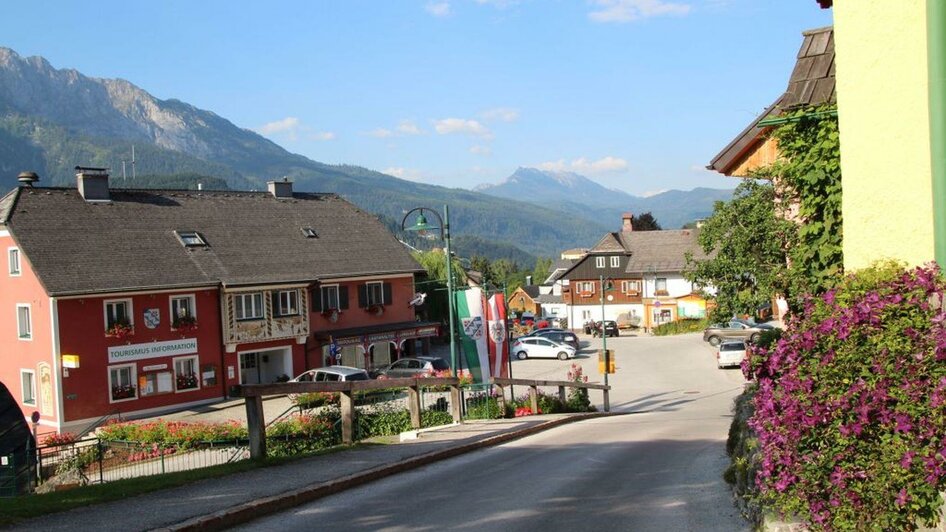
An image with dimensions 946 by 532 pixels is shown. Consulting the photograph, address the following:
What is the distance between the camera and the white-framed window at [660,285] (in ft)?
259

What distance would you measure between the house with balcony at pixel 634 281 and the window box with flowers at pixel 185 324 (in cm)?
4447

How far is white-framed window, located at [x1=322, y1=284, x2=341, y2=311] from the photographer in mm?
44656

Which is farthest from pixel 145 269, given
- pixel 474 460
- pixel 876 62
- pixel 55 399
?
pixel 876 62

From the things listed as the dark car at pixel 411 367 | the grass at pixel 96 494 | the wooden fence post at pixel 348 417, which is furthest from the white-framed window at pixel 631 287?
the grass at pixel 96 494

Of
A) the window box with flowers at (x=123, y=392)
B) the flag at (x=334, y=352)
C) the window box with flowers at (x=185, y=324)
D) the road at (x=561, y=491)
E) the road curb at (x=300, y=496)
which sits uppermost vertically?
the window box with flowers at (x=185, y=324)

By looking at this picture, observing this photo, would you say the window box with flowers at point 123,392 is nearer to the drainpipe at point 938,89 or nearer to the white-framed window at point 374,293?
the white-framed window at point 374,293

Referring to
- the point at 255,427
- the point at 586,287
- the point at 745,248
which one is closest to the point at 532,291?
the point at 586,287

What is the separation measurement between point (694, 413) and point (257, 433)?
21.4 meters

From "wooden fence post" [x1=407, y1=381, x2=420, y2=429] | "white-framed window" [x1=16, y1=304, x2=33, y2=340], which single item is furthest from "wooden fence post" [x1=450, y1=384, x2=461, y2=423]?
"white-framed window" [x1=16, y1=304, x2=33, y2=340]

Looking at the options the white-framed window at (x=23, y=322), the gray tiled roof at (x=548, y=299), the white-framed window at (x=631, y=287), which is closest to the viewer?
the white-framed window at (x=23, y=322)

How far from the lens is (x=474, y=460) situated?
1429cm

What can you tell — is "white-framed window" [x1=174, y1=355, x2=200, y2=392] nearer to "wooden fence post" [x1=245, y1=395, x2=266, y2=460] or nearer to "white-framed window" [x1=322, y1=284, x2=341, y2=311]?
"white-framed window" [x1=322, y1=284, x2=341, y2=311]

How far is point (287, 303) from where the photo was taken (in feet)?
139

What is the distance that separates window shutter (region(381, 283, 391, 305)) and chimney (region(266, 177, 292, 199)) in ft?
26.1
